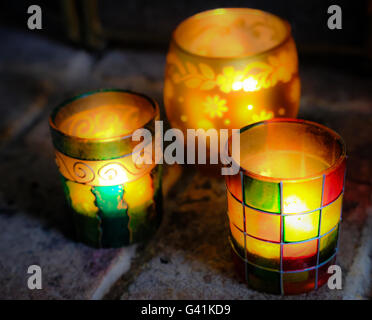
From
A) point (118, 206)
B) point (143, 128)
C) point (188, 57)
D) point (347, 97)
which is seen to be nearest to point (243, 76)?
point (188, 57)

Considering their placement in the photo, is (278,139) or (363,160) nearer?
(278,139)

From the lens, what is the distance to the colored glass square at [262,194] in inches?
27.9

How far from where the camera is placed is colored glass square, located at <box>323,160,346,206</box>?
709 millimetres

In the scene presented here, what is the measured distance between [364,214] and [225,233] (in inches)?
10.1

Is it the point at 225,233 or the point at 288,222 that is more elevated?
the point at 288,222

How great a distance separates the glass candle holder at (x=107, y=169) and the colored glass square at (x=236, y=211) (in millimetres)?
163

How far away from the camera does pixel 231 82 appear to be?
904 millimetres

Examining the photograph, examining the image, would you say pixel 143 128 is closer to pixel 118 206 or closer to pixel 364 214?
pixel 118 206

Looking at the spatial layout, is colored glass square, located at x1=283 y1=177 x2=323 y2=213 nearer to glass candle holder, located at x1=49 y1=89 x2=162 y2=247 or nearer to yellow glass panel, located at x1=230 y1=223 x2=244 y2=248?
yellow glass panel, located at x1=230 y1=223 x2=244 y2=248

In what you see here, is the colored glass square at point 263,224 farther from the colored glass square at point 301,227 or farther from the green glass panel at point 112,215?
the green glass panel at point 112,215

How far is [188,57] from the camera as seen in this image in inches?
36.1

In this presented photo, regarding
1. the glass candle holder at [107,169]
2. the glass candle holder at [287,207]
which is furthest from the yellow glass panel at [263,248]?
the glass candle holder at [107,169]

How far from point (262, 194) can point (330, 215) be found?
0.38ft

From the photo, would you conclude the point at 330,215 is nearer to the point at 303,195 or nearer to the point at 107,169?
the point at 303,195
